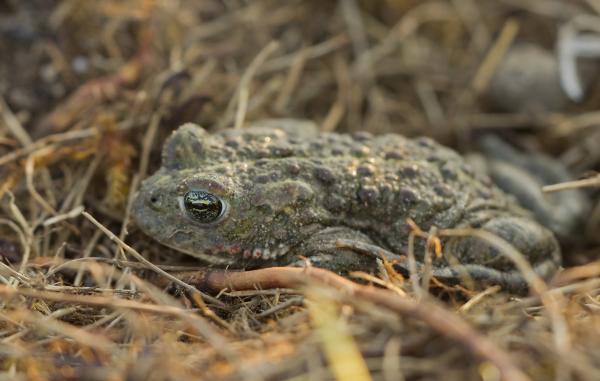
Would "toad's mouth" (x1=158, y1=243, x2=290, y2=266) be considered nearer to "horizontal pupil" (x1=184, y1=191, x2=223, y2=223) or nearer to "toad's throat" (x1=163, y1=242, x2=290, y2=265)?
"toad's throat" (x1=163, y1=242, x2=290, y2=265)

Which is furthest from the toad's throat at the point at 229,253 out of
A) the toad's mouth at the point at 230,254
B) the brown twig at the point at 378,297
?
the brown twig at the point at 378,297

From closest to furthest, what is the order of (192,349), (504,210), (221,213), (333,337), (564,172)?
(333,337)
(192,349)
(221,213)
(504,210)
(564,172)

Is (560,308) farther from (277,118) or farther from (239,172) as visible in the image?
(277,118)

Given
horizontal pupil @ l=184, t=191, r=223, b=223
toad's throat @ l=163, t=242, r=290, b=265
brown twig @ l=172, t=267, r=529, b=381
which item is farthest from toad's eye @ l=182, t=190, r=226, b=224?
brown twig @ l=172, t=267, r=529, b=381

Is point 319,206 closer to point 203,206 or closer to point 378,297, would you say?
point 203,206

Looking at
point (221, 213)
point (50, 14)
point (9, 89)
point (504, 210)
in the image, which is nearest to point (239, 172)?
point (221, 213)

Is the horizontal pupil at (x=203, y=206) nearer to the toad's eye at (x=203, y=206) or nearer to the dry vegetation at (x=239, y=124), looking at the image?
the toad's eye at (x=203, y=206)
